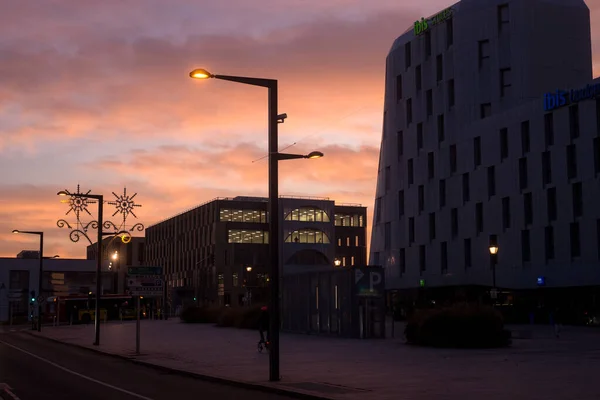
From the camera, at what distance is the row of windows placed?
59.2 meters

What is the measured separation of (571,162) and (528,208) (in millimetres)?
6283

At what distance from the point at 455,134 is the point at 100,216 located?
1724 inches

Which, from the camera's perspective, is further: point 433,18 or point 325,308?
point 433,18

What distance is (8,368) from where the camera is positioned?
25.0 meters

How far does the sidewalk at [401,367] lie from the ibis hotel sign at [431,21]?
47727 mm

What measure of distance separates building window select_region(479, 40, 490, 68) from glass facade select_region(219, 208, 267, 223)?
2162 inches

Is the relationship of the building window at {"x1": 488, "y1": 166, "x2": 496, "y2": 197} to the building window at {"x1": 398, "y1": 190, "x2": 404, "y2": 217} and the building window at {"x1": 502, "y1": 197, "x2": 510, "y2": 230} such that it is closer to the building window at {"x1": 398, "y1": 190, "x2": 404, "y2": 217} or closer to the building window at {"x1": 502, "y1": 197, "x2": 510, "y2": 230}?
the building window at {"x1": 502, "y1": 197, "x2": 510, "y2": 230}

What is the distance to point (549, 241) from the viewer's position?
62.2 metres

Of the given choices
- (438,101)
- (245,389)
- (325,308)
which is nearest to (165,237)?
(438,101)

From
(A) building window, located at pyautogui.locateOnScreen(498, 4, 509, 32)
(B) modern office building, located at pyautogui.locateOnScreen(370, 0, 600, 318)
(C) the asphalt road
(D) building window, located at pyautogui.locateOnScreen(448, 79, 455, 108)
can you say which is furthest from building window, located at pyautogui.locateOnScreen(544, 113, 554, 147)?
(C) the asphalt road

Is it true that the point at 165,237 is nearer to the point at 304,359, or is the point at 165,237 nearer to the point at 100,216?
the point at 100,216

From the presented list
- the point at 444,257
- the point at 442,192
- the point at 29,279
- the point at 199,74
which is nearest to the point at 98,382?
the point at 199,74

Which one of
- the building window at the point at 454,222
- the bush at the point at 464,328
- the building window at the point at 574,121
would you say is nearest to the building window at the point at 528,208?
the building window at the point at 574,121

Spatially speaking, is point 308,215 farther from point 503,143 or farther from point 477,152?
point 503,143
